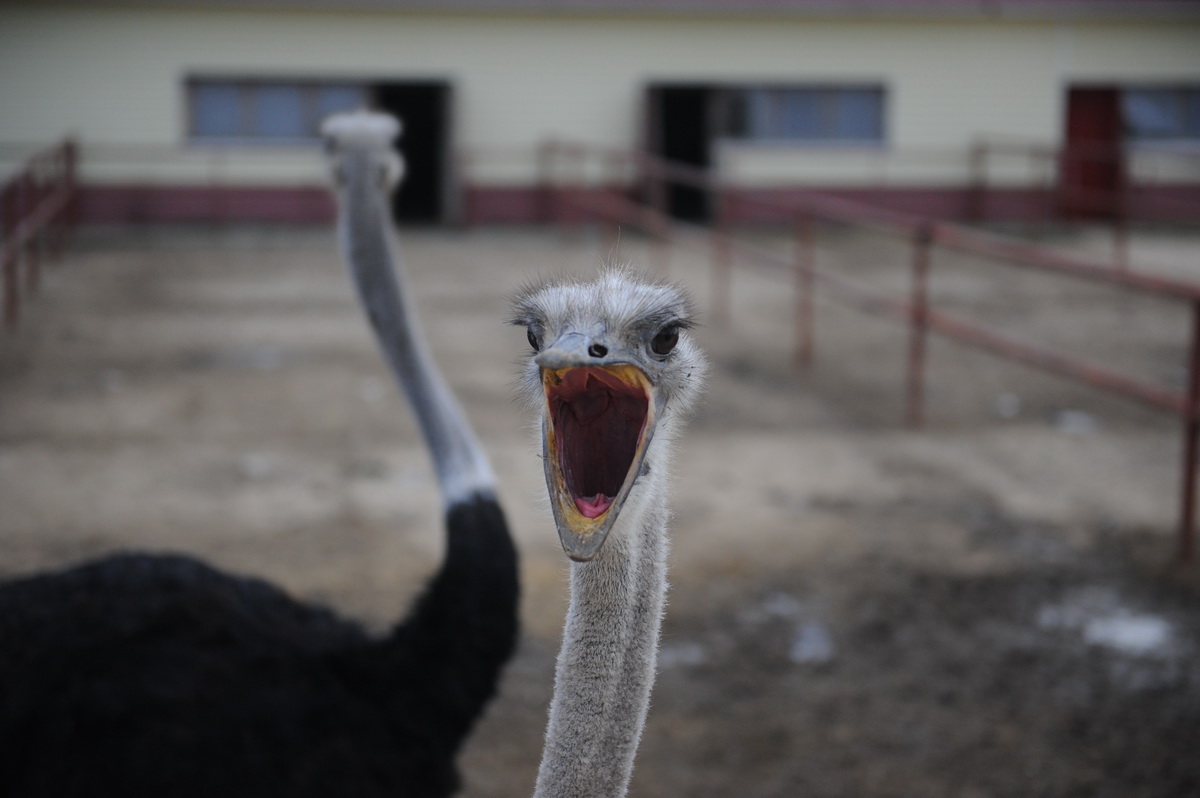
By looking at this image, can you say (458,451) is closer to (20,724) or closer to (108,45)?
(20,724)

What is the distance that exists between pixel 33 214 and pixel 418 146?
8072 mm

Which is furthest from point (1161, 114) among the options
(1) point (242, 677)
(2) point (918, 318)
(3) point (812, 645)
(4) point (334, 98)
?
(1) point (242, 677)

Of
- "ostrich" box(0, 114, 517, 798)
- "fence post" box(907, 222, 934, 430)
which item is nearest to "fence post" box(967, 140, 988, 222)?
"fence post" box(907, 222, 934, 430)

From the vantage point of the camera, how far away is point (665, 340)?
51.0 inches

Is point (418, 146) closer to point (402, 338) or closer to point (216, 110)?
point (216, 110)

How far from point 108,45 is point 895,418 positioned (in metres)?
11.8

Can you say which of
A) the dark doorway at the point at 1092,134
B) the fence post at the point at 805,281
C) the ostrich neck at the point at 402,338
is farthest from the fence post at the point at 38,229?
the dark doorway at the point at 1092,134

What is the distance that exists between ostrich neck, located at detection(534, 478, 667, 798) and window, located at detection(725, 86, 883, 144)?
15680 millimetres

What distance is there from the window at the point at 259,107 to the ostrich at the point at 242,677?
13636 mm

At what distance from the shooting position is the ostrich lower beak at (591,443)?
3.87 ft

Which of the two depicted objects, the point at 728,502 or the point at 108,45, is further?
the point at 108,45

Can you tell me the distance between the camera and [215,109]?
15.5 meters

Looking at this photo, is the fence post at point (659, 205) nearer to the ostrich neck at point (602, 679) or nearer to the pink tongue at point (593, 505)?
the ostrich neck at point (602, 679)

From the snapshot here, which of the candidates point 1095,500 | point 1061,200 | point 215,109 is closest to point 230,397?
point 1095,500
